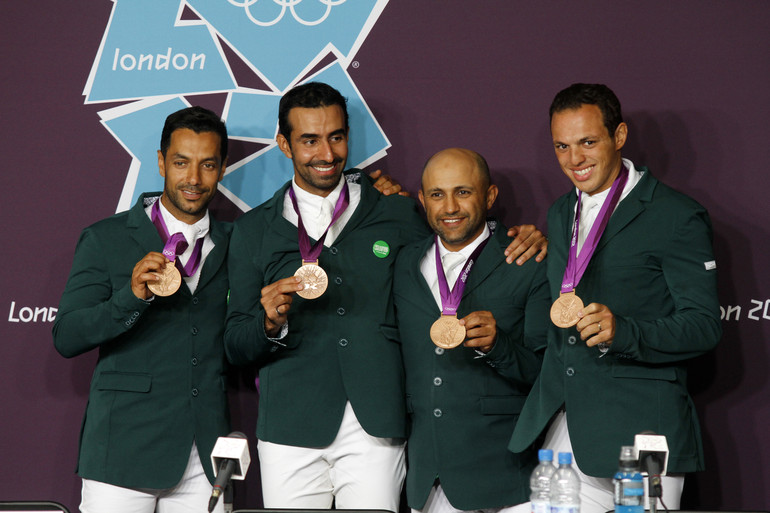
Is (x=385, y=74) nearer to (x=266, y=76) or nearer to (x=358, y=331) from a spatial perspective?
(x=266, y=76)

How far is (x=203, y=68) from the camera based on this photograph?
14.2 ft

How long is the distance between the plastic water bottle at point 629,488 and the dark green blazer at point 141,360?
1.85 meters

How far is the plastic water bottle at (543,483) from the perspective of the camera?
7.54ft

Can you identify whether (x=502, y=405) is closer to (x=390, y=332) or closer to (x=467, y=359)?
(x=467, y=359)

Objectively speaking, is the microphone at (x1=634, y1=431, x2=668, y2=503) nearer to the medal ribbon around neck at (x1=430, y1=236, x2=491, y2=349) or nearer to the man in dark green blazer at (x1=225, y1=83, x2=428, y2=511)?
the medal ribbon around neck at (x1=430, y1=236, x2=491, y2=349)

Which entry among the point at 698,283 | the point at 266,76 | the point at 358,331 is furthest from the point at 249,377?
the point at 698,283

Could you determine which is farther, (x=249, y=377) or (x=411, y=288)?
(x=249, y=377)

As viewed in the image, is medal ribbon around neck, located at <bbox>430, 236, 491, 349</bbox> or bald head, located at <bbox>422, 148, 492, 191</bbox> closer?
medal ribbon around neck, located at <bbox>430, 236, 491, 349</bbox>

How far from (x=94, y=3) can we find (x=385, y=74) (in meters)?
1.51

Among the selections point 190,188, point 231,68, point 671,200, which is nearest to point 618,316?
point 671,200

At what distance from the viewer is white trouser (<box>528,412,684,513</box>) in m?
3.00

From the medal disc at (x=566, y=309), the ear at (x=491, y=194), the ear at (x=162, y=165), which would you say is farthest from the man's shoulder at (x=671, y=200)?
the ear at (x=162, y=165)

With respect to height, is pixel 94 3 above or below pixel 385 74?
above

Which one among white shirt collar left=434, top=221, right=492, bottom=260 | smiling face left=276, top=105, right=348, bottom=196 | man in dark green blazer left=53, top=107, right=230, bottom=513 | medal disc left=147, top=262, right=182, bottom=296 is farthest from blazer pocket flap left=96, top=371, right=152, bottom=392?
white shirt collar left=434, top=221, right=492, bottom=260
